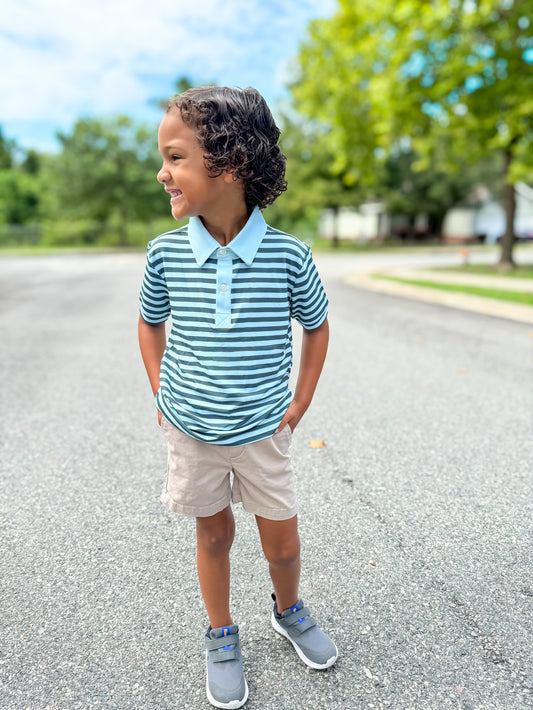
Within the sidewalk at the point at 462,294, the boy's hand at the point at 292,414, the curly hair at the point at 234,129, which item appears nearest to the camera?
the curly hair at the point at 234,129

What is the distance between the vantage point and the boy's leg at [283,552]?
174cm

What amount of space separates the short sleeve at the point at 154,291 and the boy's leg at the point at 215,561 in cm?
66

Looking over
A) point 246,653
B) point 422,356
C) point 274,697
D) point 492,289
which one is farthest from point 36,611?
point 492,289

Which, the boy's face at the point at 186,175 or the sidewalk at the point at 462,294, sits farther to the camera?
the sidewalk at the point at 462,294

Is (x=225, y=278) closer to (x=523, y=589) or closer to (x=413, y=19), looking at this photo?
(x=523, y=589)

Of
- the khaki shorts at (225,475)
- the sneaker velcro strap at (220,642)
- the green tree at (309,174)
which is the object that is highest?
the green tree at (309,174)

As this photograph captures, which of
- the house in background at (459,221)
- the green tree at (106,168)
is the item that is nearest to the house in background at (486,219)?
the house in background at (459,221)

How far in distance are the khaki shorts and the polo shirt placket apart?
371 mm

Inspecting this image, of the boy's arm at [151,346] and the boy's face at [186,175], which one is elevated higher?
the boy's face at [186,175]

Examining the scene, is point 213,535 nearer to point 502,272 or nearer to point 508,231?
point 502,272

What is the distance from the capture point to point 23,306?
1030 centimetres

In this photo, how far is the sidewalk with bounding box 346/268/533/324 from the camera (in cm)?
905

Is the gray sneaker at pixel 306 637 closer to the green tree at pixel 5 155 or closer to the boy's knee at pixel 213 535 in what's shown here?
the boy's knee at pixel 213 535

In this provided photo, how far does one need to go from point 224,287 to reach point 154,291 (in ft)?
0.87
